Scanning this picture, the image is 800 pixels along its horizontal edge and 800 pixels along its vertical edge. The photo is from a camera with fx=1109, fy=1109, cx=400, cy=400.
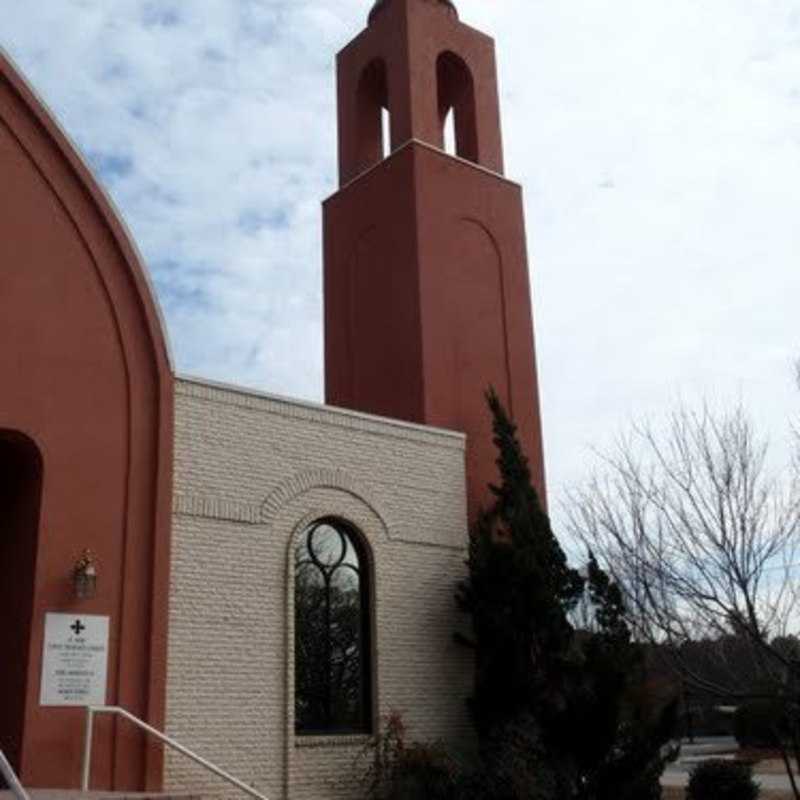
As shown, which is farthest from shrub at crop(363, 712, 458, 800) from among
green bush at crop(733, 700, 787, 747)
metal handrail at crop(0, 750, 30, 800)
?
green bush at crop(733, 700, 787, 747)

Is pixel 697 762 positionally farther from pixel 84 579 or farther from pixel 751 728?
pixel 84 579

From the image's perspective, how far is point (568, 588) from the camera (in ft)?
50.5

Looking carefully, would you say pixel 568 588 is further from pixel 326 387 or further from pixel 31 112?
pixel 31 112

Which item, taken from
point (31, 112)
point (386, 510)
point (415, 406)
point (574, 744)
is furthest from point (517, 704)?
point (31, 112)

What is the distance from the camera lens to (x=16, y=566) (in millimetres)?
12516

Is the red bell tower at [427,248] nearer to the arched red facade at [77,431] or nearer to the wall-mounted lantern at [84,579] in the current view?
the arched red facade at [77,431]

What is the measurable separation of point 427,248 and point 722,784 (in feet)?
33.4

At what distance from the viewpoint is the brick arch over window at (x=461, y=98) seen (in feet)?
68.4

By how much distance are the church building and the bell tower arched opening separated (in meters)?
0.03

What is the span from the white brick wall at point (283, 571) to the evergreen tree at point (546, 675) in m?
0.69

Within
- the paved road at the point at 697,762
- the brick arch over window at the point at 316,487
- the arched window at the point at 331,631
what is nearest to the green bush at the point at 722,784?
the paved road at the point at 697,762

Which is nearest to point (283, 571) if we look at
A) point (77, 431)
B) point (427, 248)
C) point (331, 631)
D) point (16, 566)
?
point (331, 631)

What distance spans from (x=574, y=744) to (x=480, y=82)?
12.6 metres

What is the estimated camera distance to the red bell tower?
17.9 meters
